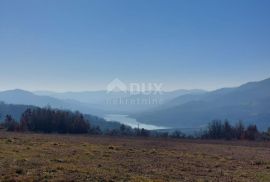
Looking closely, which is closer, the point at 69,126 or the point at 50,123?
the point at 69,126

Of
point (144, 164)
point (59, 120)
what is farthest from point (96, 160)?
point (59, 120)

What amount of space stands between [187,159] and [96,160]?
6763 mm

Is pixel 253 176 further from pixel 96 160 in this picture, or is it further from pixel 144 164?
pixel 96 160

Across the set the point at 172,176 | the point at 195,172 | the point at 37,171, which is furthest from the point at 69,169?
the point at 195,172

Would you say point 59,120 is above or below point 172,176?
above

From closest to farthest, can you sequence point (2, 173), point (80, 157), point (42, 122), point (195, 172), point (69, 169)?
point (2, 173), point (69, 169), point (195, 172), point (80, 157), point (42, 122)

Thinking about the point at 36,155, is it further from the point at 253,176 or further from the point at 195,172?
the point at 253,176

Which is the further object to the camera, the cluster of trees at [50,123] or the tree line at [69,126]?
the cluster of trees at [50,123]

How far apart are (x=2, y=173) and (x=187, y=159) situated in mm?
14012

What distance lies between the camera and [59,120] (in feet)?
298

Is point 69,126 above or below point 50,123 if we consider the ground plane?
below

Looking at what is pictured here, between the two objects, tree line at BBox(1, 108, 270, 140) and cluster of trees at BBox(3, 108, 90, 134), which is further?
cluster of trees at BBox(3, 108, 90, 134)

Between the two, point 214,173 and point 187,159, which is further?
point 187,159

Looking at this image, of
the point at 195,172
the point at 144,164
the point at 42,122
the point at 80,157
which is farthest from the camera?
the point at 42,122
